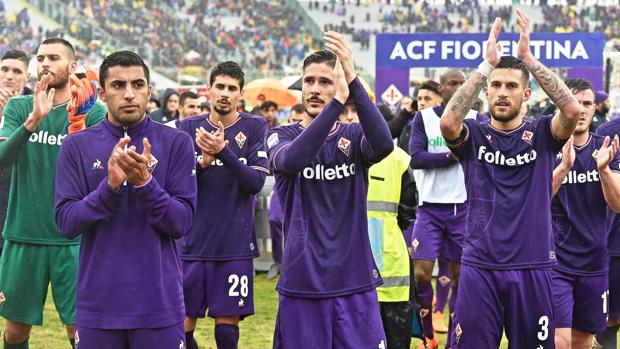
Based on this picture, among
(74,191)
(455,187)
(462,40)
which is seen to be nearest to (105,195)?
(74,191)

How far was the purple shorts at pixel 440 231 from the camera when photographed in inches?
374

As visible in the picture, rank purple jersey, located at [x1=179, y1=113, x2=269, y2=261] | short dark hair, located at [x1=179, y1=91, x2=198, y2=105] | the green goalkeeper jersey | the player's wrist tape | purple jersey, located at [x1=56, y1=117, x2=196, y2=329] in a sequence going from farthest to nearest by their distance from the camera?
short dark hair, located at [x1=179, y1=91, x2=198, y2=105] < purple jersey, located at [x1=179, y1=113, x2=269, y2=261] < the green goalkeeper jersey < the player's wrist tape < purple jersey, located at [x1=56, y1=117, x2=196, y2=329]

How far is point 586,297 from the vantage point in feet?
24.2

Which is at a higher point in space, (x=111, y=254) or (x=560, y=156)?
(x=560, y=156)

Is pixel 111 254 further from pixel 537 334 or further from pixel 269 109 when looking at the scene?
pixel 269 109

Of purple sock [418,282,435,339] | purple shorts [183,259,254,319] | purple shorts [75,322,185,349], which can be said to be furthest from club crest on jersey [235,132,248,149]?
purple shorts [75,322,185,349]

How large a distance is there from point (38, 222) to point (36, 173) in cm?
32

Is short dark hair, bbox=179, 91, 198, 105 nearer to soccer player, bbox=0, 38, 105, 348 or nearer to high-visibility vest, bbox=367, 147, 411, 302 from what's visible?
soccer player, bbox=0, 38, 105, 348

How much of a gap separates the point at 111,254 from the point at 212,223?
262 cm

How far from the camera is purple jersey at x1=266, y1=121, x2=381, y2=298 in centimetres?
548

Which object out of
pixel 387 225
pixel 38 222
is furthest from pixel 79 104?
pixel 387 225

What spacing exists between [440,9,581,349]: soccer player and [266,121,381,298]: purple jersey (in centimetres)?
87

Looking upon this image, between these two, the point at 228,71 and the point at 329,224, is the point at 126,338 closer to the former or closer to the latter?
the point at 329,224

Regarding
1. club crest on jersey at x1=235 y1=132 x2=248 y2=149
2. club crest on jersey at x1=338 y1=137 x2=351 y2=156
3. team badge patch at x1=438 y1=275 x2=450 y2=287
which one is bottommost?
team badge patch at x1=438 y1=275 x2=450 y2=287
